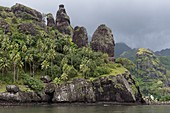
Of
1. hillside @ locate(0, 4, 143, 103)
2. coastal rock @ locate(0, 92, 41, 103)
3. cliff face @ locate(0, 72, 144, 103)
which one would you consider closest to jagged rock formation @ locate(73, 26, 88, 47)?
hillside @ locate(0, 4, 143, 103)

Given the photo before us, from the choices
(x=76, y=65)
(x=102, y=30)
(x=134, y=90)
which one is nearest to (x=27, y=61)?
(x=76, y=65)

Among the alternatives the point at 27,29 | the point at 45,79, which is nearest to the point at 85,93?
the point at 45,79

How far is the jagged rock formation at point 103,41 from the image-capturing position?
190m

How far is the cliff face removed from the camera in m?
112

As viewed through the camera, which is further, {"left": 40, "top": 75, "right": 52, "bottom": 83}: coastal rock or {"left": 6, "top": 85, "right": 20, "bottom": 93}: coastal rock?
{"left": 40, "top": 75, "right": 52, "bottom": 83}: coastal rock

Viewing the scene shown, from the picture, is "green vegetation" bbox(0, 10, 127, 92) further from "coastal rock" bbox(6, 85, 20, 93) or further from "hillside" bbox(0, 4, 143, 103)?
"coastal rock" bbox(6, 85, 20, 93)

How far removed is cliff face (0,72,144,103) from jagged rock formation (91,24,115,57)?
5087 cm

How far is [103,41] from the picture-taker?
190 metres

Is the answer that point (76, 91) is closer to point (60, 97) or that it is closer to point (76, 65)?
point (60, 97)

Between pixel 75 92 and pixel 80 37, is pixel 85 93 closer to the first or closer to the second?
pixel 75 92

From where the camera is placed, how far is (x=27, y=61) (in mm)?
136375

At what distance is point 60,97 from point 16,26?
89384mm

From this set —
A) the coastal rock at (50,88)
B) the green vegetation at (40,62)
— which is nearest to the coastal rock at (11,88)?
the green vegetation at (40,62)

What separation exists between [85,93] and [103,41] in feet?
240
